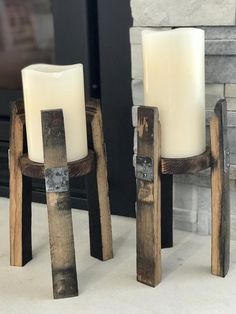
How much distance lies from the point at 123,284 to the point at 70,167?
0.22m

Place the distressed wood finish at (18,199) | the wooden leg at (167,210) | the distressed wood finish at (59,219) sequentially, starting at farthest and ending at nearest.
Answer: the wooden leg at (167,210)
the distressed wood finish at (18,199)
the distressed wood finish at (59,219)

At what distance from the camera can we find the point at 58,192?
2.87 feet

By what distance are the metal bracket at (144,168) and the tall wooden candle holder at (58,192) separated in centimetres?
9

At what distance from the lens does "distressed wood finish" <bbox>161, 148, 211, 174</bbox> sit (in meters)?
0.91

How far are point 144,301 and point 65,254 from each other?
0.15 meters

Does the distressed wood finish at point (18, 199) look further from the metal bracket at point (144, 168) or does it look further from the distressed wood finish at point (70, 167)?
the metal bracket at point (144, 168)

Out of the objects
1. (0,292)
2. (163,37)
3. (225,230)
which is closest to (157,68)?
(163,37)

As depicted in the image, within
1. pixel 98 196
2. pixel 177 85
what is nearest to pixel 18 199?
pixel 98 196

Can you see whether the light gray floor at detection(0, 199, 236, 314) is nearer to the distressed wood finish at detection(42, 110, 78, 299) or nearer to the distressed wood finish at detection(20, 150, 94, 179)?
the distressed wood finish at detection(42, 110, 78, 299)

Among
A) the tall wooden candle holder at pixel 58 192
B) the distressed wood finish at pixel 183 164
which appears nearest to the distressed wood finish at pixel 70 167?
the tall wooden candle holder at pixel 58 192

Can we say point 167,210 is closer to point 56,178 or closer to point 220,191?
point 220,191

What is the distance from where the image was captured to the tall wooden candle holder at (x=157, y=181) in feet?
2.91

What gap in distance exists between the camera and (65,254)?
89cm

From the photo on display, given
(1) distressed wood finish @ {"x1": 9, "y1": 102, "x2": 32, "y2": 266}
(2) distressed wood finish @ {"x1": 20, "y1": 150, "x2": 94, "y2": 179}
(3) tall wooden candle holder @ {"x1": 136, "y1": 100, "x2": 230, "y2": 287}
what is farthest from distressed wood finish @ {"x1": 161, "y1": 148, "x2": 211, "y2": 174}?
(1) distressed wood finish @ {"x1": 9, "y1": 102, "x2": 32, "y2": 266}
